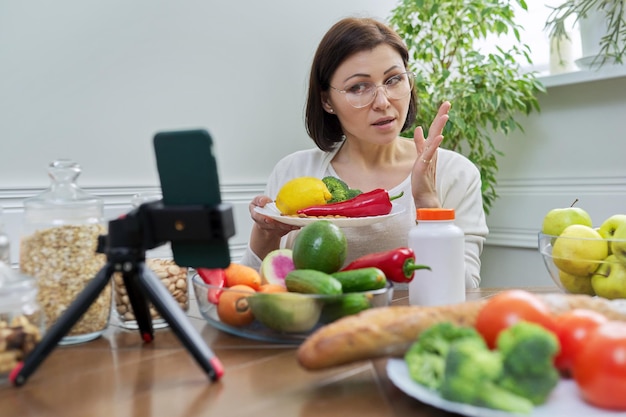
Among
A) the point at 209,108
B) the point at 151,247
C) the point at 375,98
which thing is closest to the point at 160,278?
the point at 151,247

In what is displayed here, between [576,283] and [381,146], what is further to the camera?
[381,146]

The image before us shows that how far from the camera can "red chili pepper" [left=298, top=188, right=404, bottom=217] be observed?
1.51 metres

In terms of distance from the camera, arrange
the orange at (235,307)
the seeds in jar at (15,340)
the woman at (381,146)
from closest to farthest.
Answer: the seeds in jar at (15,340) → the orange at (235,307) → the woman at (381,146)

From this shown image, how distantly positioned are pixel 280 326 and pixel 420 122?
2.00 m

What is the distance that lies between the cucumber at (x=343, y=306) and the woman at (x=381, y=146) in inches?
36.8

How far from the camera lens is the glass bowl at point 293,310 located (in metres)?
0.80

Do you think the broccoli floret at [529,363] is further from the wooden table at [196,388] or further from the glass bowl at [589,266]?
the glass bowl at [589,266]

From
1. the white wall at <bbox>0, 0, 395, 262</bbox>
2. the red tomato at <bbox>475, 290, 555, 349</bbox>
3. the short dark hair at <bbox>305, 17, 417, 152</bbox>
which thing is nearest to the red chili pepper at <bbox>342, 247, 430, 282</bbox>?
the red tomato at <bbox>475, 290, 555, 349</bbox>

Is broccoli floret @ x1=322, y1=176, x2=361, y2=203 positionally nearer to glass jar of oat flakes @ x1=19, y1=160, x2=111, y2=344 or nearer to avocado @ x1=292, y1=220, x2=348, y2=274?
avocado @ x1=292, y1=220, x2=348, y2=274

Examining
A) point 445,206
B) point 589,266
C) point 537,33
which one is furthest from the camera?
point 537,33

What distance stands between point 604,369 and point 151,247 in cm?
52

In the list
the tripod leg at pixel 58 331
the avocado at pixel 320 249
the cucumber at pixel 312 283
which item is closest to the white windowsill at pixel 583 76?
the avocado at pixel 320 249

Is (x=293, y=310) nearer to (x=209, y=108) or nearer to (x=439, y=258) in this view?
(x=439, y=258)

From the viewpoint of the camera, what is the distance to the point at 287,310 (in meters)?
0.81
